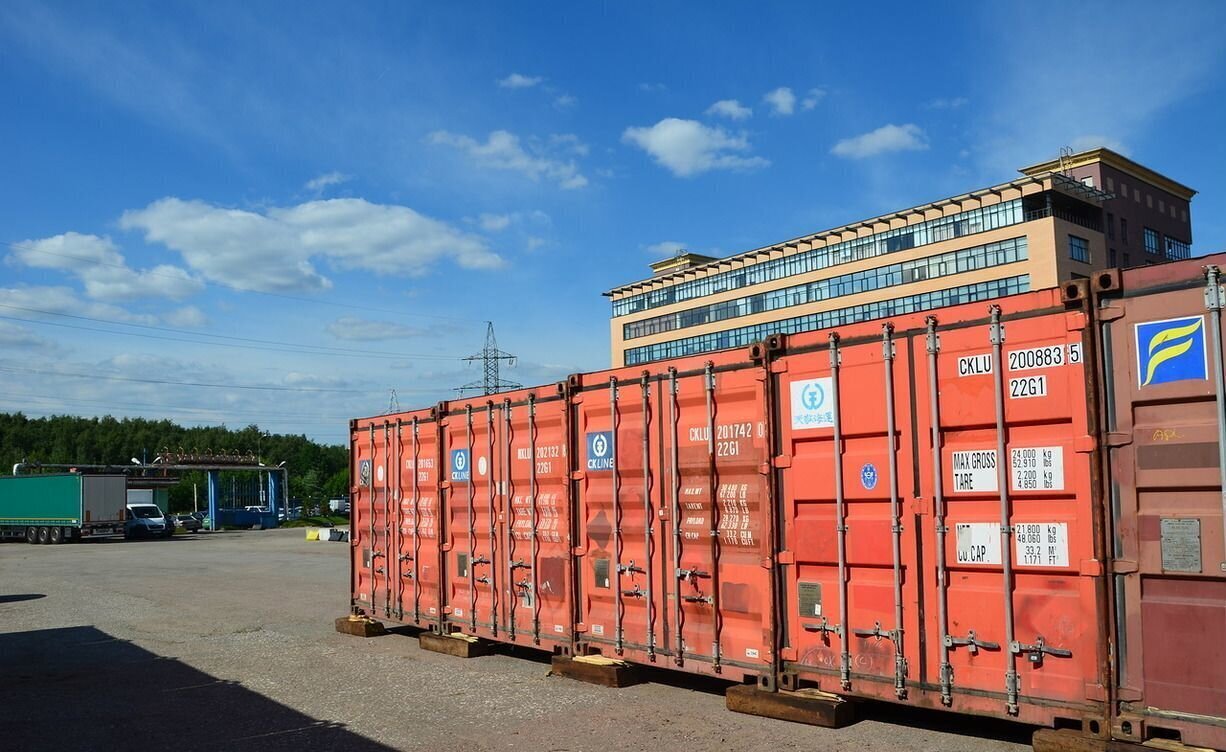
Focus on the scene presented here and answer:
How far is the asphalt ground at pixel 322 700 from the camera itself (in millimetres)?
7543

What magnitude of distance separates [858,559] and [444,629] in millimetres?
6176

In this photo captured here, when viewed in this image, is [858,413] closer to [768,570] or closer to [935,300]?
[768,570]

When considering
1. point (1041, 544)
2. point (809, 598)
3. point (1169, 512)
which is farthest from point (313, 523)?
point (1169, 512)

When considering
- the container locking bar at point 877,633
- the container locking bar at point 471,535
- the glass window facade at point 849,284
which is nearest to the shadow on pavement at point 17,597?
the container locking bar at point 471,535

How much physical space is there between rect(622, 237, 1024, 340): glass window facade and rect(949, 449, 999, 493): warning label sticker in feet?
209

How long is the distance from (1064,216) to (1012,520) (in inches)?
2630

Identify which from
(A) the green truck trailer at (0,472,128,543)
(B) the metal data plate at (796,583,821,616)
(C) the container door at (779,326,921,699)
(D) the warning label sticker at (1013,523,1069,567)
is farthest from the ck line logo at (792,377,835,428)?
(A) the green truck trailer at (0,472,128,543)

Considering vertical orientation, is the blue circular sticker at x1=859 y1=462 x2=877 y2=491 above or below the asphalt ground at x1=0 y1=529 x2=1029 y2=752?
above

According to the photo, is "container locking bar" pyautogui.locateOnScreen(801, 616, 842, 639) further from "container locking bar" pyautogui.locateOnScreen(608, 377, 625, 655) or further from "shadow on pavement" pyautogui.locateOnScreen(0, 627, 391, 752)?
"shadow on pavement" pyautogui.locateOnScreen(0, 627, 391, 752)

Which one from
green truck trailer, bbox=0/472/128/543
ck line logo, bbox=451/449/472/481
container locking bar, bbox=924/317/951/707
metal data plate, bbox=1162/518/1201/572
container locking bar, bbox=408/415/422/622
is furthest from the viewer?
green truck trailer, bbox=0/472/128/543

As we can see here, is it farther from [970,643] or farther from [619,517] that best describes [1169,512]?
[619,517]

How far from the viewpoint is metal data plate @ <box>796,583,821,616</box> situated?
25.7 ft

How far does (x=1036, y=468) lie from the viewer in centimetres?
661

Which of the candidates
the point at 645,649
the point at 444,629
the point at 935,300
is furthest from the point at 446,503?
the point at 935,300
